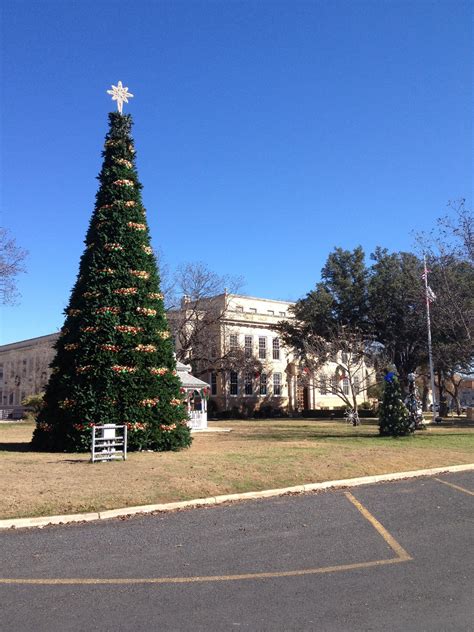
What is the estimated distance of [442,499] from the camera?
9.55 metres

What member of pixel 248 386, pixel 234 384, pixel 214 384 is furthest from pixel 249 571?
pixel 248 386

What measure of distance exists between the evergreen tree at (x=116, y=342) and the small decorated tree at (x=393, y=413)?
9.19 meters

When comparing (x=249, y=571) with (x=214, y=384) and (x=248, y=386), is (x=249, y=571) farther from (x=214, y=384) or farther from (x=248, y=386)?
(x=248, y=386)

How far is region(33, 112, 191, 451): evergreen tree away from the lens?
1609cm

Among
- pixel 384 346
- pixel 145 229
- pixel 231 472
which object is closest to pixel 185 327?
pixel 384 346

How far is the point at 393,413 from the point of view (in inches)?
890

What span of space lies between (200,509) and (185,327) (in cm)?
3893

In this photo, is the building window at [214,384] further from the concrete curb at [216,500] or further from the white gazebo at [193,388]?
the concrete curb at [216,500]

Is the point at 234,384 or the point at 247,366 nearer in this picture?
the point at 247,366

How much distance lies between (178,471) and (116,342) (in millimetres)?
5785

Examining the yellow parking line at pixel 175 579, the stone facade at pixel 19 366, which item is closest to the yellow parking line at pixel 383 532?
the yellow parking line at pixel 175 579

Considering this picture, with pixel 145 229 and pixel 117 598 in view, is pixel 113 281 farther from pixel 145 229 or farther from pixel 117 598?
pixel 117 598

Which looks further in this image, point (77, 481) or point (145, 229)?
point (145, 229)

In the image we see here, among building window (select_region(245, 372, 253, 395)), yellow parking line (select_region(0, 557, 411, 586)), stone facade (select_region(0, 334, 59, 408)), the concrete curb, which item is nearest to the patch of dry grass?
the concrete curb
